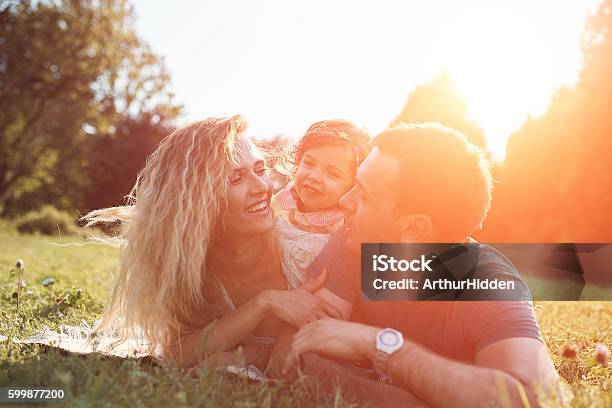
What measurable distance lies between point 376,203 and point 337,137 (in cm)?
187

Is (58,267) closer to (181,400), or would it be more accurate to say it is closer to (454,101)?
(181,400)

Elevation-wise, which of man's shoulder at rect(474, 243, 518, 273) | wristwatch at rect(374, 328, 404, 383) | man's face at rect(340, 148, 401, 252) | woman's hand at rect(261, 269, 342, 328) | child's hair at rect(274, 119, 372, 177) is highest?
child's hair at rect(274, 119, 372, 177)

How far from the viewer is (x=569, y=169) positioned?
738 inches

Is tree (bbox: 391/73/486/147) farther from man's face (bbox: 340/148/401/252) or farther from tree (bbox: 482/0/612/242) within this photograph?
man's face (bbox: 340/148/401/252)

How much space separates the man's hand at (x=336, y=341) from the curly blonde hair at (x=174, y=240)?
87 cm

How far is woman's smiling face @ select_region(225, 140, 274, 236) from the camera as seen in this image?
3.64m

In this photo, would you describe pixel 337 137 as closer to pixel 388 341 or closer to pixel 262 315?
pixel 262 315

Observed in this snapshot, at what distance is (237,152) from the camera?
12.3 ft

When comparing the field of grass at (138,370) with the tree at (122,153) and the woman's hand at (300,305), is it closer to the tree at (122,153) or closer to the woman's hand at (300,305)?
the woman's hand at (300,305)

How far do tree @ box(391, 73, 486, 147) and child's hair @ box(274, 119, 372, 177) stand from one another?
1494 cm

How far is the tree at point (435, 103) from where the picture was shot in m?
20.0

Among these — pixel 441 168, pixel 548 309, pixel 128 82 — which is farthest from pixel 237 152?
pixel 128 82

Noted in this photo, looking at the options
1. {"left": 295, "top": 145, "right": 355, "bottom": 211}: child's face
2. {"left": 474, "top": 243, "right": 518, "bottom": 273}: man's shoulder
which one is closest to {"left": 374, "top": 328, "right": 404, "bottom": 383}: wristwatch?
{"left": 474, "top": 243, "right": 518, "bottom": 273}: man's shoulder

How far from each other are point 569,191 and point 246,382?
56.9 feet
